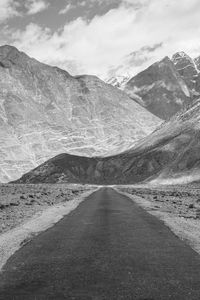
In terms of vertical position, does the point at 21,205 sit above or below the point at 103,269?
above

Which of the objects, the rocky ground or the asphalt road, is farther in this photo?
the rocky ground

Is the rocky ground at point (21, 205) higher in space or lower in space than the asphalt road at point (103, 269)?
Answer: higher

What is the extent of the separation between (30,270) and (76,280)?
A: 1608 millimetres

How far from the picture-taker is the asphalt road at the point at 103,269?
960 centimetres

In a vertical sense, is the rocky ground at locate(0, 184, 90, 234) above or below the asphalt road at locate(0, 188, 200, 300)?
above

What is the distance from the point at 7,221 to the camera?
26.9 metres

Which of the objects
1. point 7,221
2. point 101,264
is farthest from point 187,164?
point 101,264

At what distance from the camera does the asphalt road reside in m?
9.60

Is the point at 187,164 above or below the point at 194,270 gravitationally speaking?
above

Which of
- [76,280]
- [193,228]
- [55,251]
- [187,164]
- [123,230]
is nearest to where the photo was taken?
[76,280]

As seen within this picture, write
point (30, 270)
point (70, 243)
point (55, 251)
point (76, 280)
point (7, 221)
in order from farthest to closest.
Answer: point (7, 221) < point (70, 243) < point (55, 251) < point (30, 270) < point (76, 280)

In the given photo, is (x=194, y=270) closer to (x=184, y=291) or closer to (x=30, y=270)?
(x=184, y=291)

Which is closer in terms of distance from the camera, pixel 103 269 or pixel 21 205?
pixel 103 269

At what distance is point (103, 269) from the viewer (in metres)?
11.8
